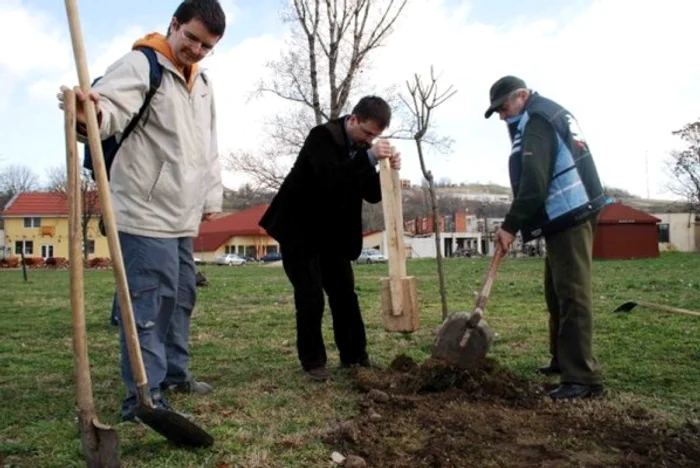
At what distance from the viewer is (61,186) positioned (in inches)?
2346

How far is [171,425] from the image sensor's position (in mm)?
3049

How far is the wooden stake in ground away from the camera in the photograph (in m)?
4.74

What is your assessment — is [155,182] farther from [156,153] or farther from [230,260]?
[230,260]

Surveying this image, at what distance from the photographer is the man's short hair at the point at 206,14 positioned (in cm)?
361

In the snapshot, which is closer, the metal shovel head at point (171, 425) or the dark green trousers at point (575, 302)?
the metal shovel head at point (171, 425)

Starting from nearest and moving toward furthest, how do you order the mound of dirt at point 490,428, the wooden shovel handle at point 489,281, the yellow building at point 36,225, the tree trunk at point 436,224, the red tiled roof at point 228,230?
the mound of dirt at point 490,428, the wooden shovel handle at point 489,281, the tree trunk at point 436,224, the yellow building at point 36,225, the red tiled roof at point 228,230

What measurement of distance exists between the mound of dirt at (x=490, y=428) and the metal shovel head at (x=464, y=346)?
0.41ft

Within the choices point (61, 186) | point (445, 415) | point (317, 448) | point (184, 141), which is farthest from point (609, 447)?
point (61, 186)

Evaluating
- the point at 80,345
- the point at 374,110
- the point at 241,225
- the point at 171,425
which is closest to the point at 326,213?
the point at 374,110

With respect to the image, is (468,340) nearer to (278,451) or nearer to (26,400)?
(278,451)

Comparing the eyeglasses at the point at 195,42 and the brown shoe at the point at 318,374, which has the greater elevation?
the eyeglasses at the point at 195,42

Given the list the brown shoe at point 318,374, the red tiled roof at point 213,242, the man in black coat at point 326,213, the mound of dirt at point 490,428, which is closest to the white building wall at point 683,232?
the red tiled roof at point 213,242

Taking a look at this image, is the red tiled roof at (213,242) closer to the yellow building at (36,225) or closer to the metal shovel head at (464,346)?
the yellow building at (36,225)

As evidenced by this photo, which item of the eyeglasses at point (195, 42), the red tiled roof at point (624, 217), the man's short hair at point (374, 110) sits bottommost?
the man's short hair at point (374, 110)
